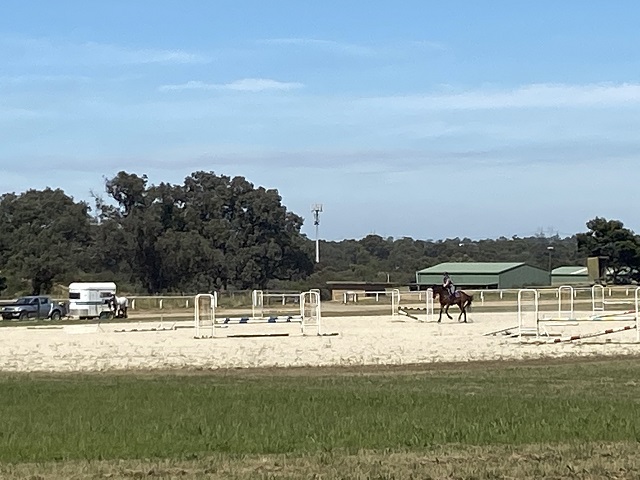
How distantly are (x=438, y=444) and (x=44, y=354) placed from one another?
68.1ft

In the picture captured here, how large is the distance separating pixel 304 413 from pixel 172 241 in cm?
8492

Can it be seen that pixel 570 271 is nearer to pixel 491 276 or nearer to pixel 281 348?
pixel 491 276

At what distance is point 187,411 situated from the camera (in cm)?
1472

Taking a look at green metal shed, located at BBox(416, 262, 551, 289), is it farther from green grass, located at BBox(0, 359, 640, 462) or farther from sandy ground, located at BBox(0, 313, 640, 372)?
green grass, located at BBox(0, 359, 640, 462)

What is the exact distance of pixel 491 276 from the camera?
115 m

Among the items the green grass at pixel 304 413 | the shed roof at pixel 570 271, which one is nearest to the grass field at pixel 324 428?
the green grass at pixel 304 413

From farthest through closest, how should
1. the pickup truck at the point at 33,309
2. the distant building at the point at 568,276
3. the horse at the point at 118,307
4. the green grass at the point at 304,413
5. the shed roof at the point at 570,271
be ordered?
the shed roof at the point at 570,271 → the distant building at the point at 568,276 → the horse at the point at 118,307 → the pickup truck at the point at 33,309 → the green grass at the point at 304,413

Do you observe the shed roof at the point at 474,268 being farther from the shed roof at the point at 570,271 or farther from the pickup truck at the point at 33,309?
the pickup truck at the point at 33,309

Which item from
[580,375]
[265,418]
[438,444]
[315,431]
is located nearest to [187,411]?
[265,418]

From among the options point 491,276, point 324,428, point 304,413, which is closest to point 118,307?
point 304,413

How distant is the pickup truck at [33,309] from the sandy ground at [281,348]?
19.4 meters

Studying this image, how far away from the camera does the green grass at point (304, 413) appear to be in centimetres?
1141

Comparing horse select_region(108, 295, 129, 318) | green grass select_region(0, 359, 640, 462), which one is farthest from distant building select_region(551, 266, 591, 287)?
green grass select_region(0, 359, 640, 462)

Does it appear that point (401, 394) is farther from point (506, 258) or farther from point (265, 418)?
point (506, 258)
